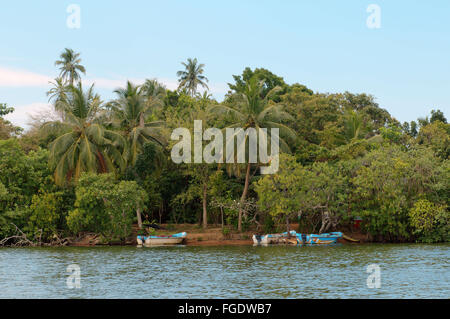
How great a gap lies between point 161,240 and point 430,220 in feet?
52.5

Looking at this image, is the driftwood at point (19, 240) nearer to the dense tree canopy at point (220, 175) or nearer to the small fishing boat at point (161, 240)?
the dense tree canopy at point (220, 175)

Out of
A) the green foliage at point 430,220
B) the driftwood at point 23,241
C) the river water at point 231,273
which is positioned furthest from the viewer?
the driftwood at point 23,241

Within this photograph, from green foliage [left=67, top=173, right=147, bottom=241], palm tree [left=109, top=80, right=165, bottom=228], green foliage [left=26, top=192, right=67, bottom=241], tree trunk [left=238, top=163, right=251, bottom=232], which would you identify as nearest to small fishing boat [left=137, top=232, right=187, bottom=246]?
green foliage [left=67, top=173, right=147, bottom=241]

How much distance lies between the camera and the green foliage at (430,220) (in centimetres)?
3189

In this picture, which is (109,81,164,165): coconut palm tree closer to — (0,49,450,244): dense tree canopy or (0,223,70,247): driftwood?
(0,49,450,244): dense tree canopy

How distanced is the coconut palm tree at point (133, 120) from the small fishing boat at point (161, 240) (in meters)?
5.69

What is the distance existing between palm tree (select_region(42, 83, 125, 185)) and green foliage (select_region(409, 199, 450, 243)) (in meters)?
18.6

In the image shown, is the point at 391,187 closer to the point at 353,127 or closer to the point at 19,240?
the point at 353,127

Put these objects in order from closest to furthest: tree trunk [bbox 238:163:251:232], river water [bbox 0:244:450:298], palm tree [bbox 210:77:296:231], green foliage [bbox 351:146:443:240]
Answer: river water [bbox 0:244:450:298], green foliage [bbox 351:146:443:240], tree trunk [bbox 238:163:251:232], palm tree [bbox 210:77:296:231]

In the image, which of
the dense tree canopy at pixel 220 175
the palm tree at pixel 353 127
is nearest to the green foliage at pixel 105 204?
the dense tree canopy at pixel 220 175

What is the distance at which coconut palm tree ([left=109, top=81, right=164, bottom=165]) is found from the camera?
125 feet

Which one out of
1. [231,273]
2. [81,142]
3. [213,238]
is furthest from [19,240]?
[231,273]
